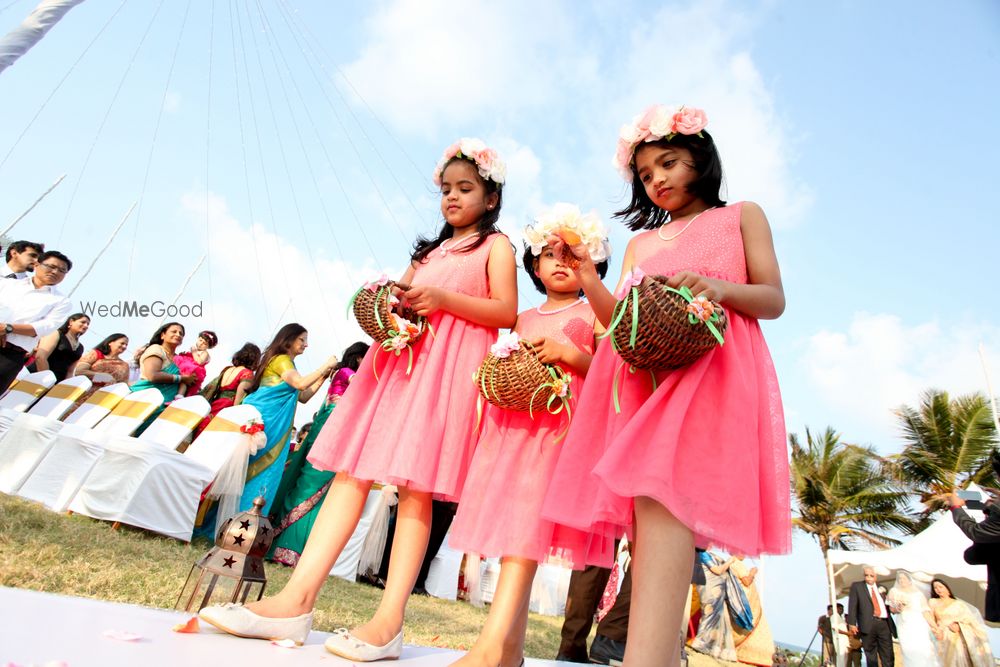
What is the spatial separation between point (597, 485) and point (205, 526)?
18.4 ft

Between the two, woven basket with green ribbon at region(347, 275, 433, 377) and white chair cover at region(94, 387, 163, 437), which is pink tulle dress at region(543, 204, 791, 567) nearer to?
woven basket with green ribbon at region(347, 275, 433, 377)

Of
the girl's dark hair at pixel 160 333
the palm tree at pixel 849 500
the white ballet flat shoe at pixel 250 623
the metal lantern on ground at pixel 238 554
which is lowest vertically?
the white ballet flat shoe at pixel 250 623

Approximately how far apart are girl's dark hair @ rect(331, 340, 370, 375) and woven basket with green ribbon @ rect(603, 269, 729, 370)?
17.3 ft

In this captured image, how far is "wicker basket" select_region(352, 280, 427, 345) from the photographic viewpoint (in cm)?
254

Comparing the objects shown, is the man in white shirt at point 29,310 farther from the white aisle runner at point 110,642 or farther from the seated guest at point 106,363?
the white aisle runner at point 110,642

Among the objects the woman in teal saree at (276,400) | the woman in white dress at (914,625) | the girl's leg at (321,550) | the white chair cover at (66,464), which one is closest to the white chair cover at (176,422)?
the white chair cover at (66,464)

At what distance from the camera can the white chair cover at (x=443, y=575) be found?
8.45 meters

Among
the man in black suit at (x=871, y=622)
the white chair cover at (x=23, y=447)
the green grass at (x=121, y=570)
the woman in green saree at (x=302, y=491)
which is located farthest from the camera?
the man in black suit at (x=871, y=622)

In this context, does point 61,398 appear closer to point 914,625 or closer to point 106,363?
point 106,363

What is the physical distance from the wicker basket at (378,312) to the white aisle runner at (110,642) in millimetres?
1129

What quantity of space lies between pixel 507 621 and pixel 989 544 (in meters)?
5.62

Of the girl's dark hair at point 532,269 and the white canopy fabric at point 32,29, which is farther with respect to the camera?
the white canopy fabric at point 32,29

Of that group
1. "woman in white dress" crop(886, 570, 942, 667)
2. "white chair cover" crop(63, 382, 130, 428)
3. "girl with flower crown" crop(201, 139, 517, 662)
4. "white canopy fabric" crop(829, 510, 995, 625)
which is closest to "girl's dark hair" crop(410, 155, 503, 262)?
"girl with flower crown" crop(201, 139, 517, 662)

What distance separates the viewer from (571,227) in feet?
7.39
